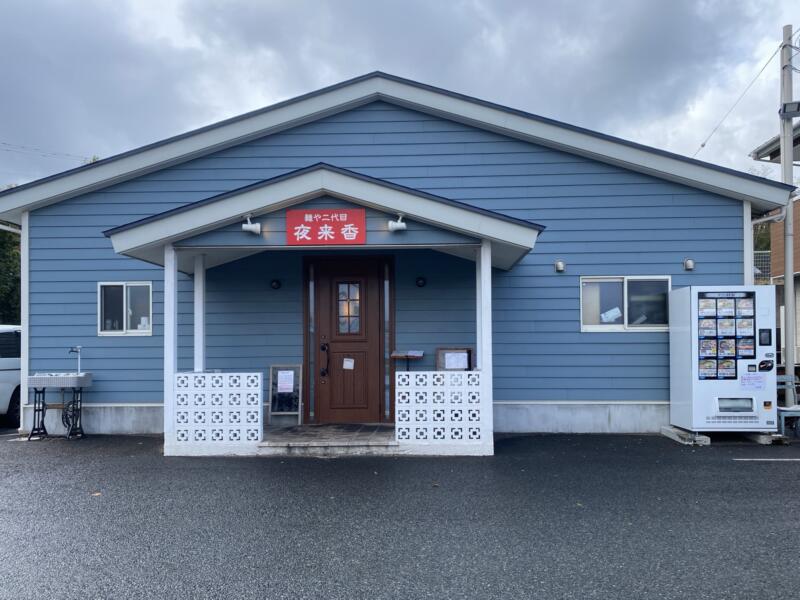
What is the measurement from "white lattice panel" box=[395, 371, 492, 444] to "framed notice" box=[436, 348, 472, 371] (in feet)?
4.44

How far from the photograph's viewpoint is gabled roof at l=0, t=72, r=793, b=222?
828 cm

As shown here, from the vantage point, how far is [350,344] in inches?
340

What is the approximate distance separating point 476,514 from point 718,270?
555 centimetres

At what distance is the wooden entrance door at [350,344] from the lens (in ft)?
28.1

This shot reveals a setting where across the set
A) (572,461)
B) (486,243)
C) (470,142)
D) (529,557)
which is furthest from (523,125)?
(529,557)

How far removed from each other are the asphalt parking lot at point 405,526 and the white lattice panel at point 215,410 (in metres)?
0.31

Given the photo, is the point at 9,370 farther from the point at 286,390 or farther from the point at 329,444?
the point at 329,444

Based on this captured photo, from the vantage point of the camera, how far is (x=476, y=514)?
4957mm

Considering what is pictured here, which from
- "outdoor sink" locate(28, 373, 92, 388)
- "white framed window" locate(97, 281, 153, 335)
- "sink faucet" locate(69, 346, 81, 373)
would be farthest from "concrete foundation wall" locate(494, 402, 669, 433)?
"sink faucet" locate(69, 346, 81, 373)

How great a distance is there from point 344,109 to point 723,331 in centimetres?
593

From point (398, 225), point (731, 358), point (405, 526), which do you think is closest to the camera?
point (405, 526)

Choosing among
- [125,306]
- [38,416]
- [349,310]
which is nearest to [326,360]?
[349,310]

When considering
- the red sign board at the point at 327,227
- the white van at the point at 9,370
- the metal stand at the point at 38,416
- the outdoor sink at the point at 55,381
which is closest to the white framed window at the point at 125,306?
the outdoor sink at the point at 55,381

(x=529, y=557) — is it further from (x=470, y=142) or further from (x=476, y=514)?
(x=470, y=142)
